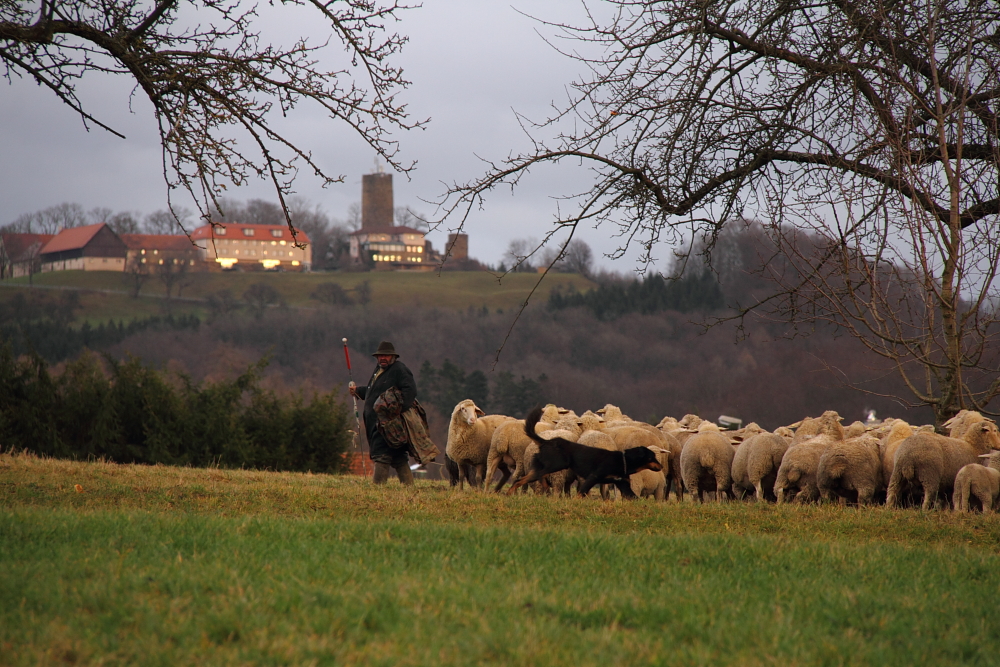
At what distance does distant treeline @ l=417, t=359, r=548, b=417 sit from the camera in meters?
55.4

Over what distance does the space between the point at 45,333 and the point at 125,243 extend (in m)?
40.0

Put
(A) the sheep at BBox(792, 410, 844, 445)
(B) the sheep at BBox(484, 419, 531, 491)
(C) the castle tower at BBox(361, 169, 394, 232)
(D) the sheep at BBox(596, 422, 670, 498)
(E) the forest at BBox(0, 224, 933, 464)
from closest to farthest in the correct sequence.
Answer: (B) the sheep at BBox(484, 419, 531, 491) < (D) the sheep at BBox(596, 422, 670, 498) < (A) the sheep at BBox(792, 410, 844, 445) < (E) the forest at BBox(0, 224, 933, 464) < (C) the castle tower at BBox(361, 169, 394, 232)

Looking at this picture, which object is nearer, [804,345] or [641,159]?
[641,159]

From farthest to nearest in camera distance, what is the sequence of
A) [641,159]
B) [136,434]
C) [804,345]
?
[804,345] < [136,434] < [641,159]

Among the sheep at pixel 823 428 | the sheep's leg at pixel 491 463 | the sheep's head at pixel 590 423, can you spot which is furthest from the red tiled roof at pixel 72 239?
the sheep at pixel 823 428

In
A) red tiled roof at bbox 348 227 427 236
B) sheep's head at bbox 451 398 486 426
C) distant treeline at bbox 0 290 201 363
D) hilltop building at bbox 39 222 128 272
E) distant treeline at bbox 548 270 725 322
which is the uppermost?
red tiled roof at bbox 348 227 427 236

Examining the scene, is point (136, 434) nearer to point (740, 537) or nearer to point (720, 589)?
point (740, 537)

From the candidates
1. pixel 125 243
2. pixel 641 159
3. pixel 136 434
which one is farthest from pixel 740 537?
pixel 125 243

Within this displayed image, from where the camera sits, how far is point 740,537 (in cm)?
780

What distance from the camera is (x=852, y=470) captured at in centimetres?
1202

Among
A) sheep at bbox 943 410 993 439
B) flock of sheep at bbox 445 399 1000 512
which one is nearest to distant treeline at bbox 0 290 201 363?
flock of sheep at bbox 445 399 1000 512

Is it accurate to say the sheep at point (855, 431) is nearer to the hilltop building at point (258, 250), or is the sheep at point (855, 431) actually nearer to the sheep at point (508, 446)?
the sheep at point (508, 446)

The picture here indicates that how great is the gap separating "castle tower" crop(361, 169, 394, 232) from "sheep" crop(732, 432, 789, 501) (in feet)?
485

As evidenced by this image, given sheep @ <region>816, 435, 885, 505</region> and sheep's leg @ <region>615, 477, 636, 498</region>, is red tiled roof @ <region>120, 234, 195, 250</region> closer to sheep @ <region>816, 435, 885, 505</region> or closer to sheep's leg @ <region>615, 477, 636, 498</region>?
sheep's leg @ <region>615, 477, 636, 498</region>
